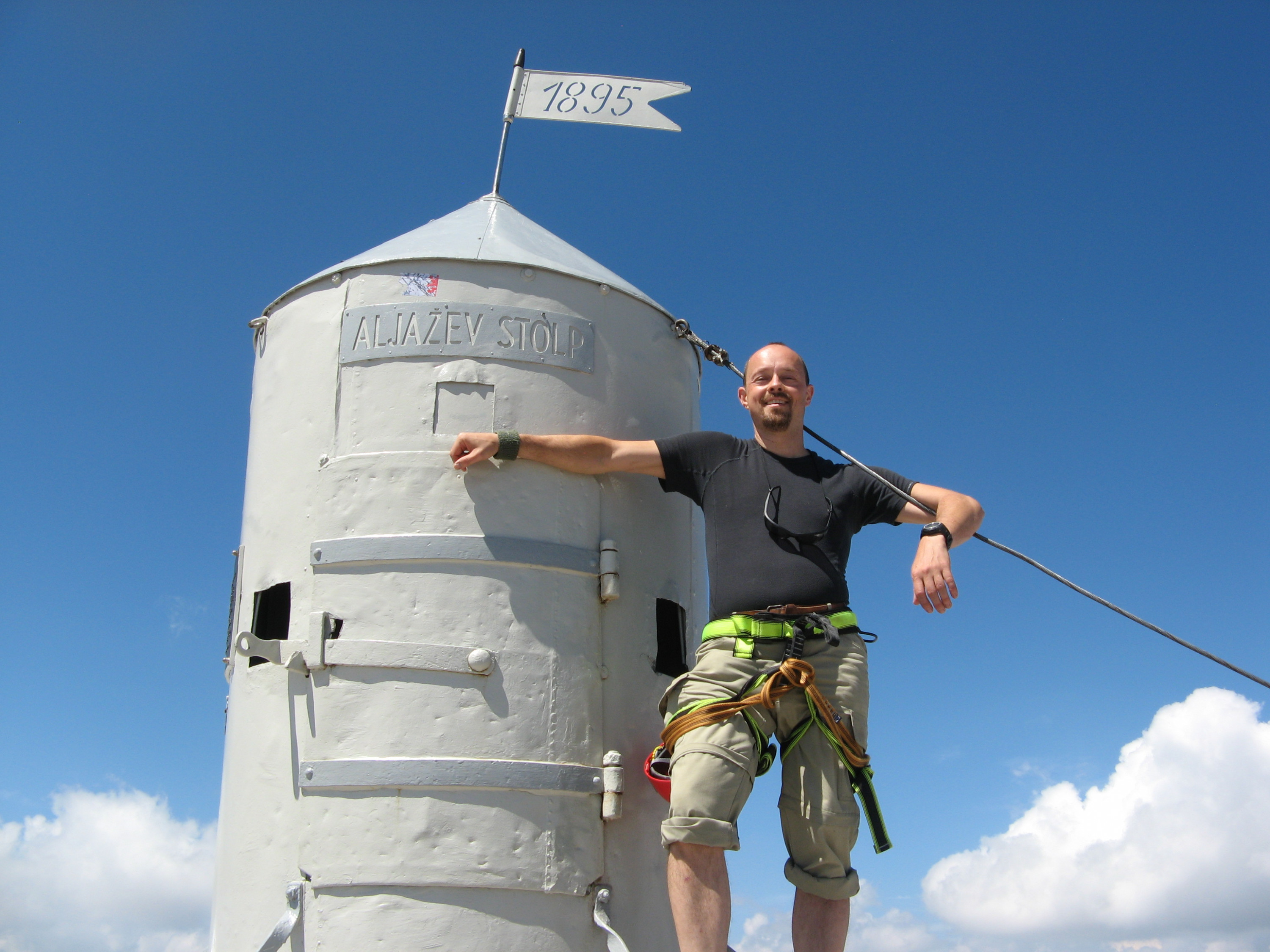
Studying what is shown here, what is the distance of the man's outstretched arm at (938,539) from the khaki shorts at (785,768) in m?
0.41

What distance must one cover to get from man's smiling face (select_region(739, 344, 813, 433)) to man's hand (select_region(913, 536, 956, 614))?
102 centimetres

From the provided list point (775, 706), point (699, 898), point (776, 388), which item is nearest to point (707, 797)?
point (699, 898)

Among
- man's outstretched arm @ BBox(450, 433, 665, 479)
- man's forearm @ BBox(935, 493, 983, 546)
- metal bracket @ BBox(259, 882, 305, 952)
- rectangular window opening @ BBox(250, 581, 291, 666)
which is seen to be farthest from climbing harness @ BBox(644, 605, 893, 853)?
rectangular window opening @ BBox(250, 581, 291, 666)

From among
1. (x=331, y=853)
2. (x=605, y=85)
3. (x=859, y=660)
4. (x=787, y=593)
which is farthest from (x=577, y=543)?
(x=605, y=85)

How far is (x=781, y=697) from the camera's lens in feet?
16.2

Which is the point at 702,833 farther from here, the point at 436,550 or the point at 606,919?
the point at 436,550

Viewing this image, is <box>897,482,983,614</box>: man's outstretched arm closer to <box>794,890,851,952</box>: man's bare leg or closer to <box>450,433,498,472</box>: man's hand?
<box>794,890,851,952</box>: man's bare leg

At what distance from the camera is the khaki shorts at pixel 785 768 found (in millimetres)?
4645

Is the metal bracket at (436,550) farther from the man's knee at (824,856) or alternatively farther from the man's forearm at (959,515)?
the man's forearm at (959,515)

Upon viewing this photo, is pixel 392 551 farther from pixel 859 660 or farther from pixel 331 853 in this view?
pixel 859 660

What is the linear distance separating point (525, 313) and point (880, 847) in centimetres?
308

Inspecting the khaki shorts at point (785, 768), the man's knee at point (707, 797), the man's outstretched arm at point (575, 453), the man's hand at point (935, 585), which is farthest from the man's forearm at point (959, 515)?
the man's knee at point (707, 797)

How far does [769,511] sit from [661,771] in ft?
4.27

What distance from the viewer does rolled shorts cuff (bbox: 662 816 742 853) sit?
4.57 metres
